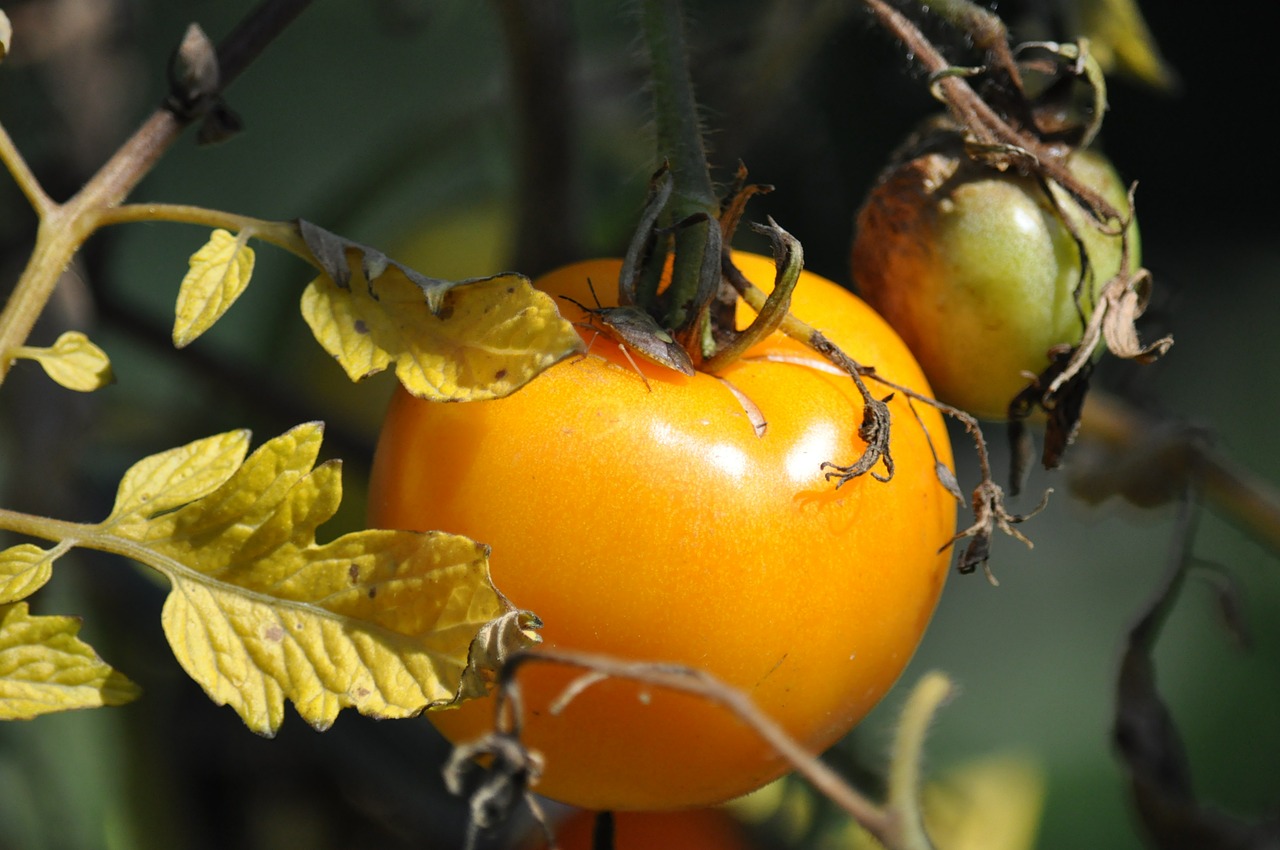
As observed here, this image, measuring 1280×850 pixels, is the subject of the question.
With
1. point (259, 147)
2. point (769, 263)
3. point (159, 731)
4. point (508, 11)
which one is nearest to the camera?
point (769, 263)

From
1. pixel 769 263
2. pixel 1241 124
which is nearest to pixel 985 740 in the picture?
pixel 1241 124

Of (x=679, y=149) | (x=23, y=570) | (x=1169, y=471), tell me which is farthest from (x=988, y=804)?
(x=23, y=570)

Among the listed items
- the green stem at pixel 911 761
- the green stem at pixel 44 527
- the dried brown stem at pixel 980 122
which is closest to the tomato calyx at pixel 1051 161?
the dried brown stem at pixel 980 122

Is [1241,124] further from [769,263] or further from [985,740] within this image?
[769,263]

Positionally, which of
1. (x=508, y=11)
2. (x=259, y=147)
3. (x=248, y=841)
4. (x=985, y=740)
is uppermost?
(x=508, y=11)

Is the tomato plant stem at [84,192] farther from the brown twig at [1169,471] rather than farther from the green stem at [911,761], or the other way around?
the brown twig at [1169,471]
